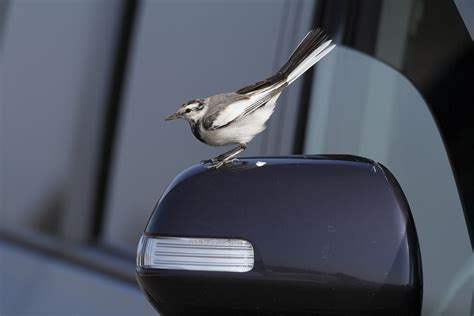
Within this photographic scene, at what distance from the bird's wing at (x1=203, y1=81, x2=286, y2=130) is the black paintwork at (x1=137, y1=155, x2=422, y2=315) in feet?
1.24

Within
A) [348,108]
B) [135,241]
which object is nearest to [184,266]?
[348,108]

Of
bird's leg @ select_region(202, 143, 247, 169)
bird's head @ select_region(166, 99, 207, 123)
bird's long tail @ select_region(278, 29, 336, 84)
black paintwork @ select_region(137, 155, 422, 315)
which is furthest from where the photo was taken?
bird's head @ select_region(166, 99, 207, 123)

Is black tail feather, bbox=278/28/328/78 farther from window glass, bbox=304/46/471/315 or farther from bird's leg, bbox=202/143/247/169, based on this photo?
window glass, bbox=304/46/471/315

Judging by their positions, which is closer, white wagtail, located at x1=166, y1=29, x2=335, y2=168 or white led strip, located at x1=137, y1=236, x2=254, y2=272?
white led strip, located at x1=137, y1=236, x2=254, y2=272

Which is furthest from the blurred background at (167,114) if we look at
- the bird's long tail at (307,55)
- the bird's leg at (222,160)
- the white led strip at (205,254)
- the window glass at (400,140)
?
the white led strip at (205,254)

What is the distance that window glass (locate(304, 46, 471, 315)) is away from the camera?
5.84 feet

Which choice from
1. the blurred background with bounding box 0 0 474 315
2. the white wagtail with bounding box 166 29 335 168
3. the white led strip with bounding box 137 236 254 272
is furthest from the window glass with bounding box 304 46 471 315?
A: the white led strip with bounding box 137 236 254 272

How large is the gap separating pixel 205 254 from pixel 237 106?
0.49 meters

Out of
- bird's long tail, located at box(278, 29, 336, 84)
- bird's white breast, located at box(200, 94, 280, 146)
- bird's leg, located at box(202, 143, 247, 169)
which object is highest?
bird's long tail, located at box(278, 29, 336, 84)

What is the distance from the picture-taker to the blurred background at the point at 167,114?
193cm

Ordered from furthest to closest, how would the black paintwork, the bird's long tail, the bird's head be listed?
the bird's head < the bird's long tail < the black paintwork

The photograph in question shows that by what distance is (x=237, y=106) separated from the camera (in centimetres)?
177

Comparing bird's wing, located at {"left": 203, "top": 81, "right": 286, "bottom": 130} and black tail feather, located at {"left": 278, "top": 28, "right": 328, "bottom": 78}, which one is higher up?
black tail feather, located at {"left": 278, "top": 28, "right": 328, "bottom": 78}

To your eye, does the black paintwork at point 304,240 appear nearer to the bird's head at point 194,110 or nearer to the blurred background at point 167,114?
the blurred background at point 167,114
